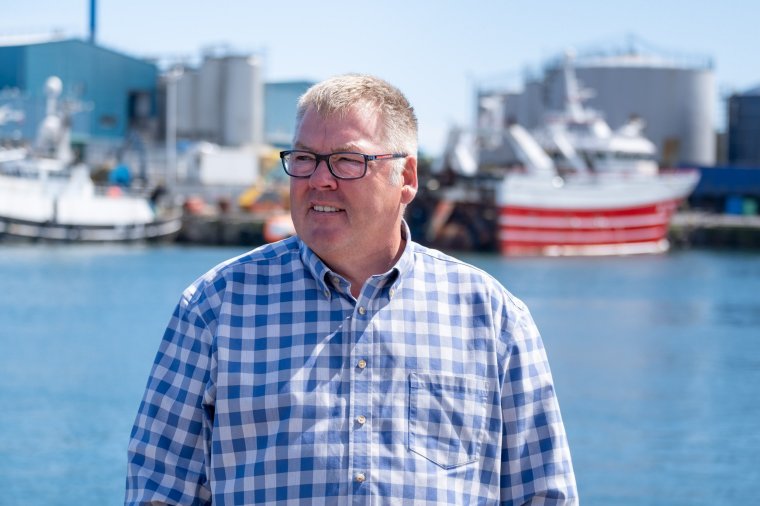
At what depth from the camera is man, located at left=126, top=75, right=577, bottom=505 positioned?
90.1 inches

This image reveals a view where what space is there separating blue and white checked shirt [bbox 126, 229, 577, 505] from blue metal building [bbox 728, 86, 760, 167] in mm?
59142

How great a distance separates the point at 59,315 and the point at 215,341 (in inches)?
855

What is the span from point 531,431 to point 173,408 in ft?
2.28

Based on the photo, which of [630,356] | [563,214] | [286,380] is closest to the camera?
[286,380]

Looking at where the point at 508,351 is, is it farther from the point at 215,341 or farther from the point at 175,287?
the point at 175,287

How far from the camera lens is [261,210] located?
154 ft

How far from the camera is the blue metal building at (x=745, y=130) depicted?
59625mm

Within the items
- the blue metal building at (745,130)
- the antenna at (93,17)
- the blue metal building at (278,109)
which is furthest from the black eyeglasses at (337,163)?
the antenna at (93,17)

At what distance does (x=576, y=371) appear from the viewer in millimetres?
16953

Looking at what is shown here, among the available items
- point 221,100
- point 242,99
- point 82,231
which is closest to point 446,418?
point 82,231

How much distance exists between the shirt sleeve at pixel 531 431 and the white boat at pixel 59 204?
128ft

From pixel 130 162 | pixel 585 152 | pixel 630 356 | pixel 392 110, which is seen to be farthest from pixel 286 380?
pixel 130 162

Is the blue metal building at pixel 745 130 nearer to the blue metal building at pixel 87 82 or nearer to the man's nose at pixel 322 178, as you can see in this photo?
the blue metal building at pixel 87 82

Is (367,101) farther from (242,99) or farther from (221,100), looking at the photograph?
(221,100)
